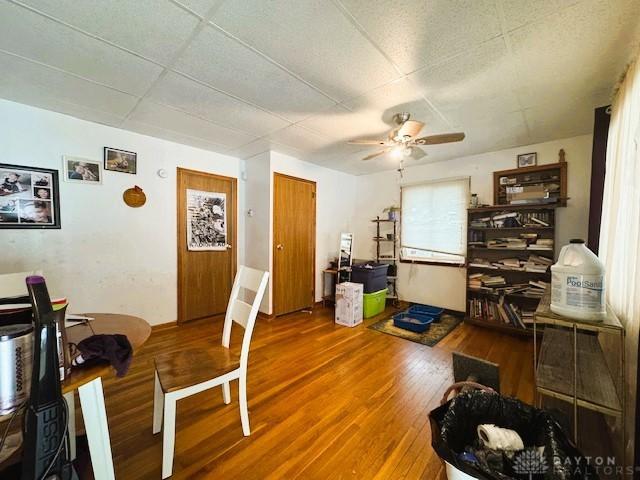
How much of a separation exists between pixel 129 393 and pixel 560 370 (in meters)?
2.77

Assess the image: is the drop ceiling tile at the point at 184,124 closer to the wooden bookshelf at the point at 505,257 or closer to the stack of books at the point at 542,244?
the wooden bookshelf at the point at 505,257

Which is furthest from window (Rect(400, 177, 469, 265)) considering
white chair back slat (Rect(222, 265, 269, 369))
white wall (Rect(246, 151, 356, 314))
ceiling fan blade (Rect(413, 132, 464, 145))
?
white chair back slat (Rect(222, 265, 269, 369))

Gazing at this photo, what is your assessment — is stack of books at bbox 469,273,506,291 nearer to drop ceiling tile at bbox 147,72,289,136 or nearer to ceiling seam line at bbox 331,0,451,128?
ceiling seam line at bbox 331,0,451,128

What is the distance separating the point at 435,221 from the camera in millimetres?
3951

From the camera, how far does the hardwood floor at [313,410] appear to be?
130cm

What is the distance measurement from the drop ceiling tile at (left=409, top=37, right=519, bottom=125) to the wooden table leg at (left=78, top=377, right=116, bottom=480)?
2.47 meters

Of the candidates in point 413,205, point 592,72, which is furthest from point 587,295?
point 413,205

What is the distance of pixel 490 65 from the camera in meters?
1.69

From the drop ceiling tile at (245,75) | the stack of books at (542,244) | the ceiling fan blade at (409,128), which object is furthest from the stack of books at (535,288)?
the drop ceiling tile at (245,75)

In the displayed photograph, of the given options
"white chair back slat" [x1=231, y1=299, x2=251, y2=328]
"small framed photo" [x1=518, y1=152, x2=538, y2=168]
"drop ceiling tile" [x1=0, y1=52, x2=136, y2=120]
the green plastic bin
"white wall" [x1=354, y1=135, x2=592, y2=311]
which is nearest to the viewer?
"white chair back slat" [x1=231, y1=299, x2=251, y2=328]

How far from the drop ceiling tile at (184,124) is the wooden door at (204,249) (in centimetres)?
60

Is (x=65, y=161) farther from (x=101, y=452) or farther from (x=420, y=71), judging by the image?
(x=420, y=71)

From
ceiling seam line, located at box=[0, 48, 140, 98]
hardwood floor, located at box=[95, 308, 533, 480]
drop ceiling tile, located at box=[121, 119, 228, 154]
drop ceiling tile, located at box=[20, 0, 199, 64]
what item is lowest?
hardwood floor, located at box=[95, 308, 533, 480]

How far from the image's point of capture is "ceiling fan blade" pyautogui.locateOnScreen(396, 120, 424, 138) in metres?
2.16
